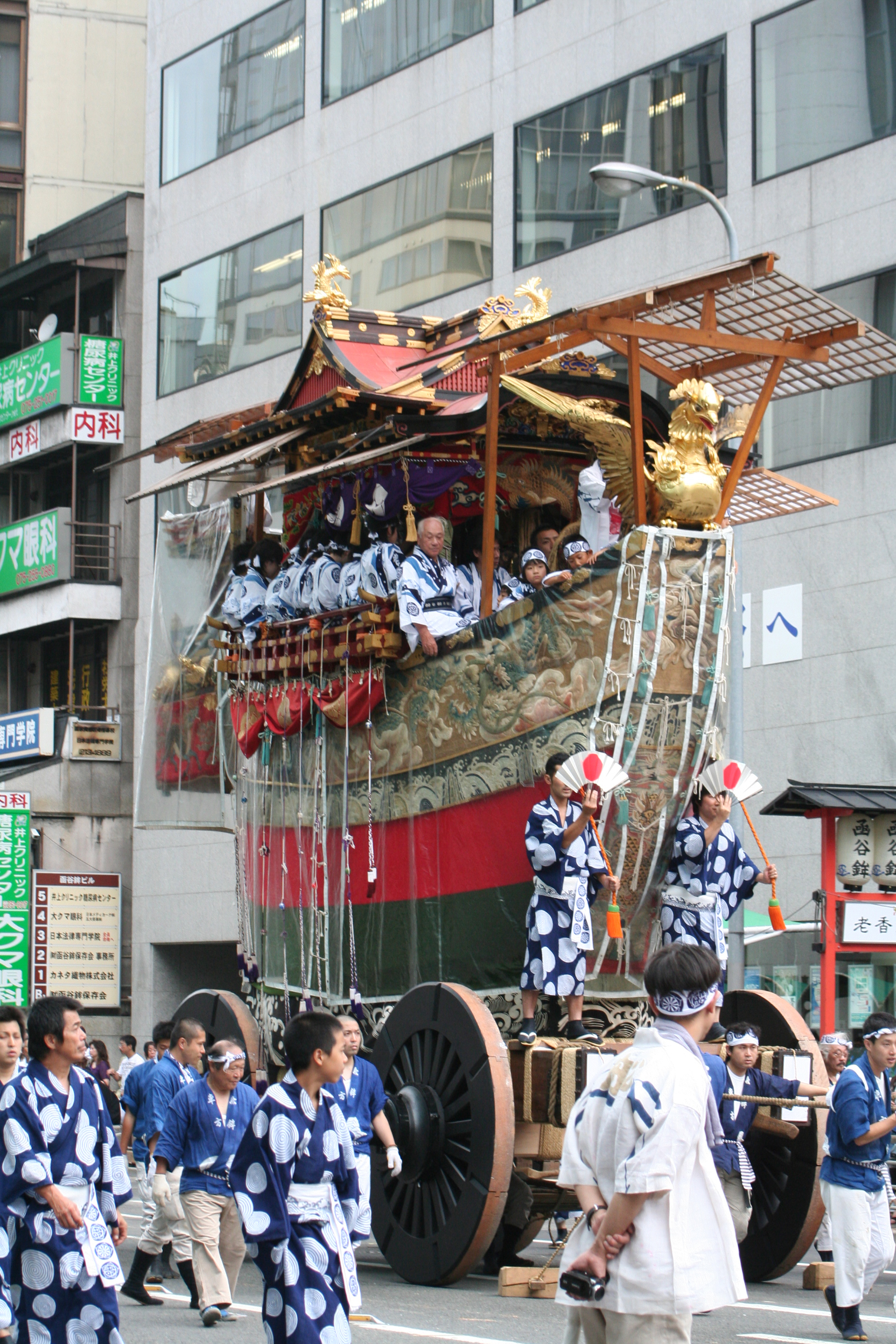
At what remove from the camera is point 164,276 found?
29547mm

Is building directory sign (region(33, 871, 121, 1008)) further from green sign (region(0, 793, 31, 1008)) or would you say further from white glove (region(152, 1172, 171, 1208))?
white glove (region(152, 1172, 171, 1208))

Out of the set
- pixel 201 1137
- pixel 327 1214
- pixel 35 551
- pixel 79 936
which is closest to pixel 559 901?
pixel 201 1137

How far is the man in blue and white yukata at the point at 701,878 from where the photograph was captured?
973cm

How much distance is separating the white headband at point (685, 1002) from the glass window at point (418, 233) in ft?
62.0

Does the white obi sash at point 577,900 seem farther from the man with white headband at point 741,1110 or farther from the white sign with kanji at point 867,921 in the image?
the white sign with kanji at point 867,921

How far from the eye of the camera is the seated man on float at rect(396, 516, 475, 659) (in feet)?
34.7

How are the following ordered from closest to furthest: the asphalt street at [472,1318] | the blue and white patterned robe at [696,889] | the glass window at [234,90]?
the asphalt street at [472,1318], the blue and white patterned robe at [696,889], the glass window at [234,90]

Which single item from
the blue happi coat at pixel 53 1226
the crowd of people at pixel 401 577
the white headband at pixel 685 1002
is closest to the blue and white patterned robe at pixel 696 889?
the crowd of people at pixel 401 577

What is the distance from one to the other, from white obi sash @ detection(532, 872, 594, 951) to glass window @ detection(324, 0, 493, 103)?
16634 millimetres

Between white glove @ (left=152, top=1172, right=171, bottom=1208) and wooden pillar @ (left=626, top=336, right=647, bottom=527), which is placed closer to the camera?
wooden pillar @ (left=626, top=336, right=647, bottom=527)

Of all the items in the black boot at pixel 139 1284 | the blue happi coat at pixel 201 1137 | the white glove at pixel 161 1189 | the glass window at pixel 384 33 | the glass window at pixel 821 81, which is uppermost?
the glass window at pixel 384 33

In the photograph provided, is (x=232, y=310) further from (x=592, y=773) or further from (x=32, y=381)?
(x=592, y=773)

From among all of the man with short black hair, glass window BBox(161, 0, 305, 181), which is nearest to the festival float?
the man with short black hair

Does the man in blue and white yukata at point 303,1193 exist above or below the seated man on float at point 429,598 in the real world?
below
